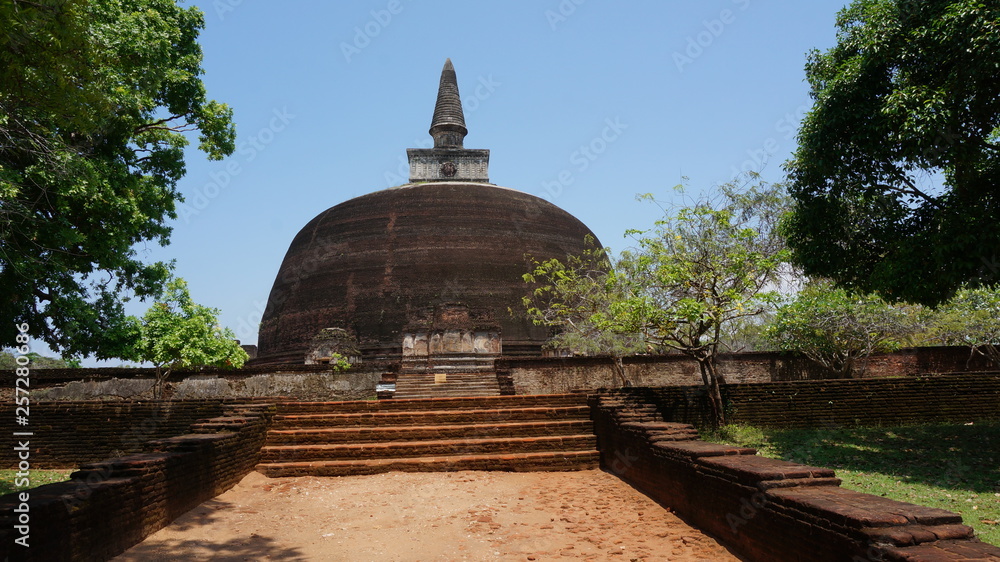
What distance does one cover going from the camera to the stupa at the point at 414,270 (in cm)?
1944

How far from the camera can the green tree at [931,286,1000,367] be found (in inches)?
531

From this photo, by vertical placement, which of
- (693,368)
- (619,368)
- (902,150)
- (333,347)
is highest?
(902,150)

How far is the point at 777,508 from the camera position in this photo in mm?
3996

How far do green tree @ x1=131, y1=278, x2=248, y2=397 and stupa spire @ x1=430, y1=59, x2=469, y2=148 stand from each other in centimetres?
1660

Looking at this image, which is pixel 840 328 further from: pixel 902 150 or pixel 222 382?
pixel 222 382

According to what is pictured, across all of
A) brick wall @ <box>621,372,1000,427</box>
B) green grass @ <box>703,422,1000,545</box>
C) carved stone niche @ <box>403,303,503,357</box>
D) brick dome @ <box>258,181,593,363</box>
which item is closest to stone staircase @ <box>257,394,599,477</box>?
brick wall @ <box>621,372,1000,427</box>

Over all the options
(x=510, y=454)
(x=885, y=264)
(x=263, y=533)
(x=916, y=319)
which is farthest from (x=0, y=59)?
(x=916, y=319)

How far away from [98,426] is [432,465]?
5.31 m

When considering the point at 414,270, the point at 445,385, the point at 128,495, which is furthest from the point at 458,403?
the point at 414,270

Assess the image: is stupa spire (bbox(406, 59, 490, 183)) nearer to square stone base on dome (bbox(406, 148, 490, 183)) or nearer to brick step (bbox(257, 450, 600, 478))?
square stone base on dome (bbox(406, 148, 490, 183))

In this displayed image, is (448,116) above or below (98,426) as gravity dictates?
above

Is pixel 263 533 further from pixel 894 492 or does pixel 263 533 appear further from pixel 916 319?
pixel 916 319

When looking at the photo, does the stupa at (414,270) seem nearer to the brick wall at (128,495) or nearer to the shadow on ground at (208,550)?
the brick wall at (128,495)

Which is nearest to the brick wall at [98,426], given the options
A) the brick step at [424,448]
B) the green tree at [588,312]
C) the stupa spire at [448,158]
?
the brick step at [424,448]
